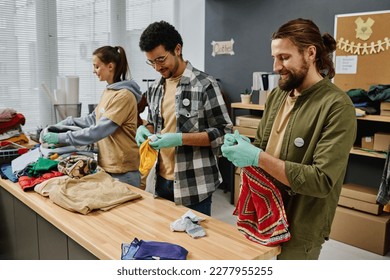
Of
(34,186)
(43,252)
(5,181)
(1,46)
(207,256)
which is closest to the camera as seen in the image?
(207,256)

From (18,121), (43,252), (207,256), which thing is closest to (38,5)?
(18,121)

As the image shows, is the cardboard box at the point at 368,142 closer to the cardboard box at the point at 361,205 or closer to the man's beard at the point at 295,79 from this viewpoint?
the cardboard box at the point at 361,205

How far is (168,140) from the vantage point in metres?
1.73

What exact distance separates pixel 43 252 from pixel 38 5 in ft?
8.84

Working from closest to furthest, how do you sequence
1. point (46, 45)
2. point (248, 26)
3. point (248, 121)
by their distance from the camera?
point (46, 45) → point (248, 121) → point (248, 26)

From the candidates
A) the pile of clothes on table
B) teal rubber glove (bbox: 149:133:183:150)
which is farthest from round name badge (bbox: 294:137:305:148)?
the pile of clothes on table

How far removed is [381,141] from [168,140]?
2.11 metres

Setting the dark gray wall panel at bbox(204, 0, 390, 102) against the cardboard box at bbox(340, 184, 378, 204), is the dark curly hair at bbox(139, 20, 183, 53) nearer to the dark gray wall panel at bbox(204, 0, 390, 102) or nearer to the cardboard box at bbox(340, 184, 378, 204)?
the cardboard box at bbox(340, 184, 378, 204)

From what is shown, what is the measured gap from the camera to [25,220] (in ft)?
6.61

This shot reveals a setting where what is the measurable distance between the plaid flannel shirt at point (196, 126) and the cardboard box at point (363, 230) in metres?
1.86

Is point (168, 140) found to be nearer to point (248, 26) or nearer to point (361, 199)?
point (361, 199)

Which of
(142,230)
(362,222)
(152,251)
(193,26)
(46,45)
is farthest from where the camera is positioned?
(193,26)

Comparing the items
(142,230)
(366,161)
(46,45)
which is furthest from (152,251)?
(46,45)

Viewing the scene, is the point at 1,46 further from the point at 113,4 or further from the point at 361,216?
the point at 361,216
